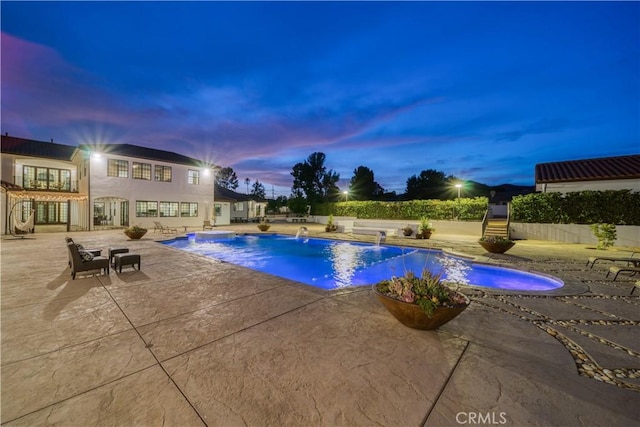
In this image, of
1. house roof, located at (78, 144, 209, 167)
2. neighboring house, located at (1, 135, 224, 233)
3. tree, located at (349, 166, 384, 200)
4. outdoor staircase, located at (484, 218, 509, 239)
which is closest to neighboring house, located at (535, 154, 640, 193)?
outdoor staircase, located at (484, 218, 509, 239)

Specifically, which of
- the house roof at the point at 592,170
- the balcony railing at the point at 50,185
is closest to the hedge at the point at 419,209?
the house roof at the point at 592,170

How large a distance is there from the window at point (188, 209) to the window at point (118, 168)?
487cm

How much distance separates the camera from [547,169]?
18.8 metres

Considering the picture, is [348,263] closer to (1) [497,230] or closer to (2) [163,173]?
(1) [497,230]

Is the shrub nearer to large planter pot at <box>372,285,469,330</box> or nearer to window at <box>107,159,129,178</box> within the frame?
large planter pot at <box>372,285,469,330</box>

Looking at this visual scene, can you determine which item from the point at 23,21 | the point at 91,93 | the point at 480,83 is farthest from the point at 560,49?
the point at 91,93

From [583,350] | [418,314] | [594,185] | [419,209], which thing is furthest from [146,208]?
[594,185]

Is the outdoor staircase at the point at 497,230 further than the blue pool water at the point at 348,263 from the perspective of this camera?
Yes

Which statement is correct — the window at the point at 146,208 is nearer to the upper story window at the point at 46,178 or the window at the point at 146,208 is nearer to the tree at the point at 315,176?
the upper story window at the point at 46,178

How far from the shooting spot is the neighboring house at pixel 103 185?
60.2ft

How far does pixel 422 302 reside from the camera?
306cm

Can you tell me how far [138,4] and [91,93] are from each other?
333 inches

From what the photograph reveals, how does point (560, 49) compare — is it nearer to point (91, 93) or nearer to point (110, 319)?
point (110, 319)

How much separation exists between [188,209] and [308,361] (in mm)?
24554
